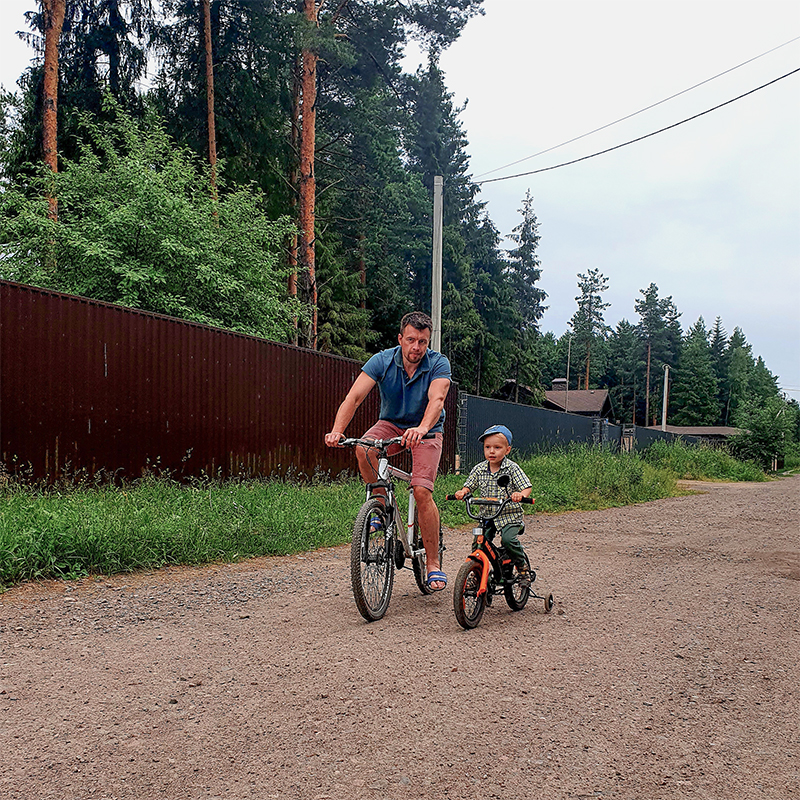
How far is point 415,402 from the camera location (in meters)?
5.02

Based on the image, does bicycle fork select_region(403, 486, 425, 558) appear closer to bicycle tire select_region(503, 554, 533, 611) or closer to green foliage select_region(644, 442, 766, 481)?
bicycle tire select_region(503, 554, 533, 611)

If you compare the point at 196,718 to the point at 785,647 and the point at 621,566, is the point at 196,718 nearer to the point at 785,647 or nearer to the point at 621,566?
the point at 785,647

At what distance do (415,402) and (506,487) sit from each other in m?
0.79

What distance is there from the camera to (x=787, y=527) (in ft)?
35.0

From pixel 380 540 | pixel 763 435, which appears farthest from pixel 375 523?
pixel 763 435

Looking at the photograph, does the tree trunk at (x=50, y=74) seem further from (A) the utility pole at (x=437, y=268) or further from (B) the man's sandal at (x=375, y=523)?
(B) the man's sandal at (x=375, y=523)

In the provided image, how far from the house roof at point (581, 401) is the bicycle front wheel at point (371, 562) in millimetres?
64435

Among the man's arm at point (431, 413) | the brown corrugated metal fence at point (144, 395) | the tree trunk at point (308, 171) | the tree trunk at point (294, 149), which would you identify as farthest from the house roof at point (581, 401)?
the man's arm at point (431, 413)

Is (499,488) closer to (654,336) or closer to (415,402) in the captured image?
(415,402)

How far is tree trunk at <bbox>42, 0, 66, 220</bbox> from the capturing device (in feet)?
50.4

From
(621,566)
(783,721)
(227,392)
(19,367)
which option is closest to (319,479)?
(227,392)

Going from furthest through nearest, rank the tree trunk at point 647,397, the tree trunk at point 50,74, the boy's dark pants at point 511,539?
1. the tree trunk at point 647,397
2. the tree trunk at point 50,74
3. the boy's dark pants at point 511,539

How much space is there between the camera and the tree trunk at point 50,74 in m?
15.4

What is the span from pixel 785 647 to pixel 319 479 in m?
8.82
